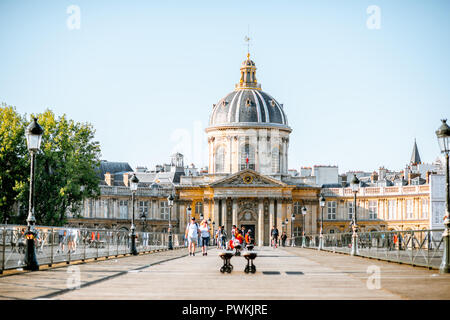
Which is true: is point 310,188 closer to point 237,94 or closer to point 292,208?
point 292,208

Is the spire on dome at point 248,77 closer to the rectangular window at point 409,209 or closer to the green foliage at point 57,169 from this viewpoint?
the rectangular window at point 409,209

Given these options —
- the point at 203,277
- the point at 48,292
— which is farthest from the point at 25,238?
the point at 48,292

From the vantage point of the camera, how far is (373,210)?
96.9 metres

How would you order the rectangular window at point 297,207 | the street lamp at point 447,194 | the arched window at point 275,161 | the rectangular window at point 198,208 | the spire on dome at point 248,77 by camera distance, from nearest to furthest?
the street lamp at point 447,194 → the rectangular window at point 198,208 → the rectangular window at point 297,207 → the arched window at point 275,161 → the spire on dome at point 248,77

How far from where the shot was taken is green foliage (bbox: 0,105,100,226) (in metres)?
62.6

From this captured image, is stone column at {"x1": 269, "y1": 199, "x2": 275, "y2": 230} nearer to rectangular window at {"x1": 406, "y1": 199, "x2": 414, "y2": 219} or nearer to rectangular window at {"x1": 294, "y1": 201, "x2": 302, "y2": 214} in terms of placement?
rectangular window at {"x1": 294, "y1": 201, "x2": 302, "y2": 214}

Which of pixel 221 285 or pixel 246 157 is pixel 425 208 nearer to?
pixel 246 157

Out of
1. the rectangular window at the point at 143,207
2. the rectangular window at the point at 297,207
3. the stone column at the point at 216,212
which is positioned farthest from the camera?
the rectangular window at the point at 143,207

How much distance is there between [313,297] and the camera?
1393 centimetres

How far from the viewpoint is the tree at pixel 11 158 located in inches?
2370

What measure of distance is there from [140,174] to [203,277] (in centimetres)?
→ 9719

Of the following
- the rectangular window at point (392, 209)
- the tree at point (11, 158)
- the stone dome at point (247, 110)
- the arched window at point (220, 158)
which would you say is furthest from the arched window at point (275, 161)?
the tree at point (11, 158)

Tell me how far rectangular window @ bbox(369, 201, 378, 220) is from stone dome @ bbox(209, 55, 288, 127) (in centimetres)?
1518
